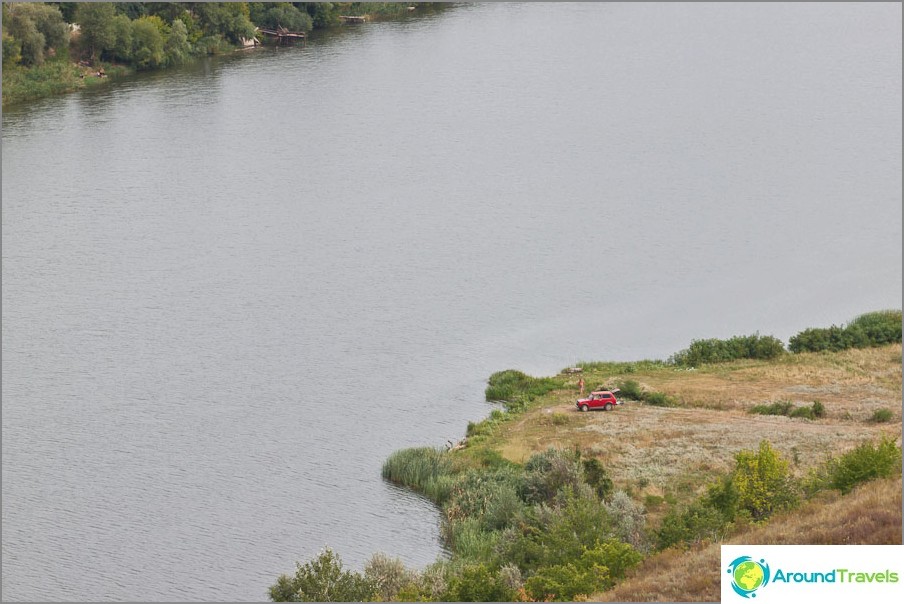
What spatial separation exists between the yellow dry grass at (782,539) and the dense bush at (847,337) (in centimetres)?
2254

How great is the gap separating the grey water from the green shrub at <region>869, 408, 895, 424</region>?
11072 mm

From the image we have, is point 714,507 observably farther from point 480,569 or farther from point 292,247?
point 292,247

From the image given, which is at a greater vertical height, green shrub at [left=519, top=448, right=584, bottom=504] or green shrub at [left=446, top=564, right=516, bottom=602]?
green shrub at [left=446, top=564, right=516, bottom=602]

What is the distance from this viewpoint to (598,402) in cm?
4416

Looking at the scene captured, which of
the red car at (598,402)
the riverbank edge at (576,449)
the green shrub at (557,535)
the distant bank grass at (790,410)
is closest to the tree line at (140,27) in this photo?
the riverbank edge at (576,449)

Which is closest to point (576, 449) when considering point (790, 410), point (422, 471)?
point (422, 471)

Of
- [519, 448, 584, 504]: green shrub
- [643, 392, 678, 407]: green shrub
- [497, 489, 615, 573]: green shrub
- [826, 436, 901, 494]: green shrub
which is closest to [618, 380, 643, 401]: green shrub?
[643, 392, 678, 407]: green shrub

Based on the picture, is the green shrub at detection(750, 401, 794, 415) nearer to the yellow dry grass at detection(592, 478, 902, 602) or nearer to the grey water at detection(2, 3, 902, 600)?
the grey water at detection(2, 3, 902, 600)

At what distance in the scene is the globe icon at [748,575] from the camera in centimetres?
2088

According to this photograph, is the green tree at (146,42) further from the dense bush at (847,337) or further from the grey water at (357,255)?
the dense bush at (847,337)

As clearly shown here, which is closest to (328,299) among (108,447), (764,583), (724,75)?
(108,447)

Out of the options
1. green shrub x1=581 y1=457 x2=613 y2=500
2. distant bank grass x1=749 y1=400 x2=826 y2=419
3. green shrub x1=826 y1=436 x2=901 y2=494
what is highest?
green shrub x1=826 y1=436 x2=901 y2=494

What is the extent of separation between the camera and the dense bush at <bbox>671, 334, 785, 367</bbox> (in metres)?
50.4

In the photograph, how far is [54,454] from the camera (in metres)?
43.2
